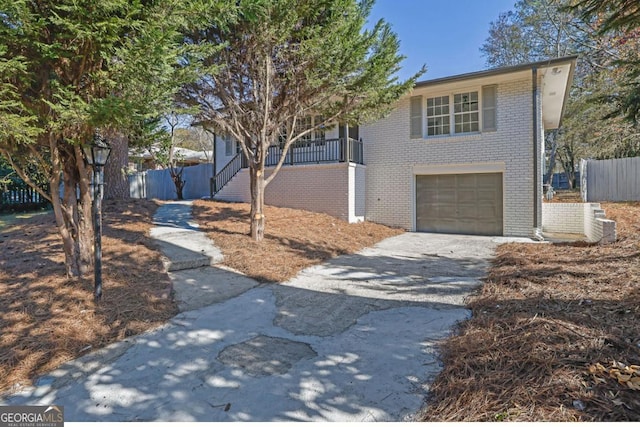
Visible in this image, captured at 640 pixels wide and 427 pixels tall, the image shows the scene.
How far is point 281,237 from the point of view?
849 cm

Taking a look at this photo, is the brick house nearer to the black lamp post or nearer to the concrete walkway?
the concrete walkway

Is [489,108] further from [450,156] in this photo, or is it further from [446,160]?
[446,160]

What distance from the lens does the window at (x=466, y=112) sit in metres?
11.0

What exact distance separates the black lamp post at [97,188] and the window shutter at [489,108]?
10.3 meters

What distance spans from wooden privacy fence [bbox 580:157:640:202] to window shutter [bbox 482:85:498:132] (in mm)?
8244

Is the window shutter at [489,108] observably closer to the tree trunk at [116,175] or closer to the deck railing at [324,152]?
the deck railing at [324,152]

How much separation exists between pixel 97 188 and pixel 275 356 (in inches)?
124

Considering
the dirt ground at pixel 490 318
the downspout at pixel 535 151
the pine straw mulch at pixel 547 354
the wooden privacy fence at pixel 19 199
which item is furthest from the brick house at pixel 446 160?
the wooden privacy fence at pixel 19 199

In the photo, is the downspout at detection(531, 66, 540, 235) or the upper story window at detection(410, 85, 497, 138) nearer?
the downspout at detection(531, 66, 540, 235)

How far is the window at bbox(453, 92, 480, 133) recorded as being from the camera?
434 inches

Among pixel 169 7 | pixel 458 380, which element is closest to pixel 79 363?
pixel 458 380

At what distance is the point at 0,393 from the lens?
261cm

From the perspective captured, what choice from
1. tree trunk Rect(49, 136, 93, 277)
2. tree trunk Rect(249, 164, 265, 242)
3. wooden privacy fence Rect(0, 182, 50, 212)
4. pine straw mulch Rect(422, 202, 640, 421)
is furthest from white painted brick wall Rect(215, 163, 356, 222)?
wooden privacy fence Rect(0, 182, 50, 212)

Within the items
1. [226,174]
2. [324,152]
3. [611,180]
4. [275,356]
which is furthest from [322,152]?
[611,180]
